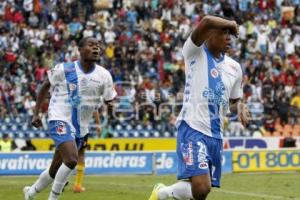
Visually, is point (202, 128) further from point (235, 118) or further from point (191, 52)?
point (235, 118)

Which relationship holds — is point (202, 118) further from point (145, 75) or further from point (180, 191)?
point (145, 75)

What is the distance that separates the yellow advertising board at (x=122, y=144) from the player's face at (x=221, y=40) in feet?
52.5

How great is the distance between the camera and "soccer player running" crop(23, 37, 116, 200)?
38.5 feet

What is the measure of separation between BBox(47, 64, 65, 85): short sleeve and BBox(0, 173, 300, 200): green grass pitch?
2.12 m

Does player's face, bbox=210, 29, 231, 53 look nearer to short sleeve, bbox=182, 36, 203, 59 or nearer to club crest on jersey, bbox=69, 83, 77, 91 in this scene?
short sleeve, bbox=182, 36, 203, 59

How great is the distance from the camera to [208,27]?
8406 mm

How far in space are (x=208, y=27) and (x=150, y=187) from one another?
26.6 feet

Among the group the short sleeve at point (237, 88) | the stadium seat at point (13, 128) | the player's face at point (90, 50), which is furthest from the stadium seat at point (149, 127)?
the short sleeve at point (237, 88)

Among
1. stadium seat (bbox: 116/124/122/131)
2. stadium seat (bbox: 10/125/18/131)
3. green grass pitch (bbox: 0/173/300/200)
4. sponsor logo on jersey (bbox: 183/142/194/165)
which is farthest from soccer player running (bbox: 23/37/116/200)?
stadium seat (bbox: 116/124/122/131)

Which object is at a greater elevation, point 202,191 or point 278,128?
point 202,191

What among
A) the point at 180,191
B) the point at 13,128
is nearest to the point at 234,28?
the point at 180,191

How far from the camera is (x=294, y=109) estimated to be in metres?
28.4

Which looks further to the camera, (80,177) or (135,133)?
(135,133)

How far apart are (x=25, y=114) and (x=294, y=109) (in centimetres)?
958
